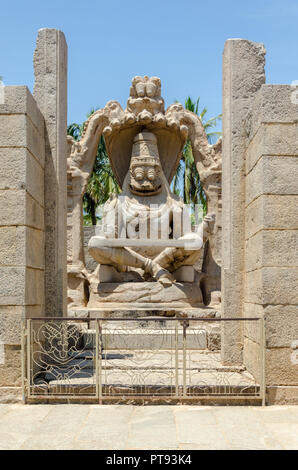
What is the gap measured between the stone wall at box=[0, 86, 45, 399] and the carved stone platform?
7.84 ft

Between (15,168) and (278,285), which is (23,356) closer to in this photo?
(15,168)

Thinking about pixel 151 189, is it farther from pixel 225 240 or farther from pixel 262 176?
pixel 262 176

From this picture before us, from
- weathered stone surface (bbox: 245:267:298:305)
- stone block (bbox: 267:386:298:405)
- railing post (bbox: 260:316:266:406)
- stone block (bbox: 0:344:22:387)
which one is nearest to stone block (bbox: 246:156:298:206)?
weathered stone surface (bbox: 245:267:298:305)

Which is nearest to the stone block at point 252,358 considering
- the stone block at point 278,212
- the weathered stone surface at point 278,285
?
the weathered stone surface at point 278,285

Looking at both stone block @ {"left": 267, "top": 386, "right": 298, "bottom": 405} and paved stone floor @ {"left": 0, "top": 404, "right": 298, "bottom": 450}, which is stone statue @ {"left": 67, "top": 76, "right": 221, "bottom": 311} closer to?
stone block @ {"left": 267, "top": 386, "right": 298, "bottom": 405}

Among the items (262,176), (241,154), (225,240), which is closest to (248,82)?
(241,154)

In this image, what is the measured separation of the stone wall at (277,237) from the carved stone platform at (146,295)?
2433mm

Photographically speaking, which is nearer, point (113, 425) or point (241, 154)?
point (113, 425)

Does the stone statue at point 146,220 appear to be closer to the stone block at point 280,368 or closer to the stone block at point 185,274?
the stone block at point 185,274

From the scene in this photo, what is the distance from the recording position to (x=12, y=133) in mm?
4676

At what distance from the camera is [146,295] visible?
23.3 feet

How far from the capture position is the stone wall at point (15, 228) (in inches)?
178

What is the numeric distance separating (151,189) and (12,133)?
3.81 metres
